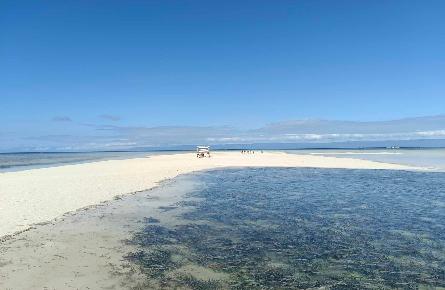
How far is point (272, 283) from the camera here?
10.1 metres

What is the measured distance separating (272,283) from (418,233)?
785cm

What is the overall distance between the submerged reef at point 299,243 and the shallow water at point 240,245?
0.03 m

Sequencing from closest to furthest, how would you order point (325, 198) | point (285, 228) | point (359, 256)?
point (359, 256) < point (285, 228) < point (325, 198)

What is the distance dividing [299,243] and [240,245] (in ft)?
6.61

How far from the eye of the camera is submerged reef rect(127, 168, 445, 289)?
34.4 feet

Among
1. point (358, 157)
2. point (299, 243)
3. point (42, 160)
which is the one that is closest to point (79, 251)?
point (299, 243)

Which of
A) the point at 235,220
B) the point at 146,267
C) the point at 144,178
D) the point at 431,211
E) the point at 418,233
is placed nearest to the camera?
the point at 146,267

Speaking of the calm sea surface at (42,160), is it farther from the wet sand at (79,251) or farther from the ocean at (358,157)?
the wet sand at (79,251)

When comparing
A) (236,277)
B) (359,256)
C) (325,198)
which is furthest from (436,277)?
(325,198)

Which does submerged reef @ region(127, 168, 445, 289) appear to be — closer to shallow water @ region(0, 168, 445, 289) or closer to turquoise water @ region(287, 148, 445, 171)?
shallow water @ region(0, 168, 445, 289)

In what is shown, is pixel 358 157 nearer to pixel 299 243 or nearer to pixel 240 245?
pixel 299 243

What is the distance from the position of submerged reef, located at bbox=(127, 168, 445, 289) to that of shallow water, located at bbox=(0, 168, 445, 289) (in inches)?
1.3

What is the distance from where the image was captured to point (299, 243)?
13938 millimetres

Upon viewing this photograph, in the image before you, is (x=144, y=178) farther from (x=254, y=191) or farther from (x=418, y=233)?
(x=418, y=233)
